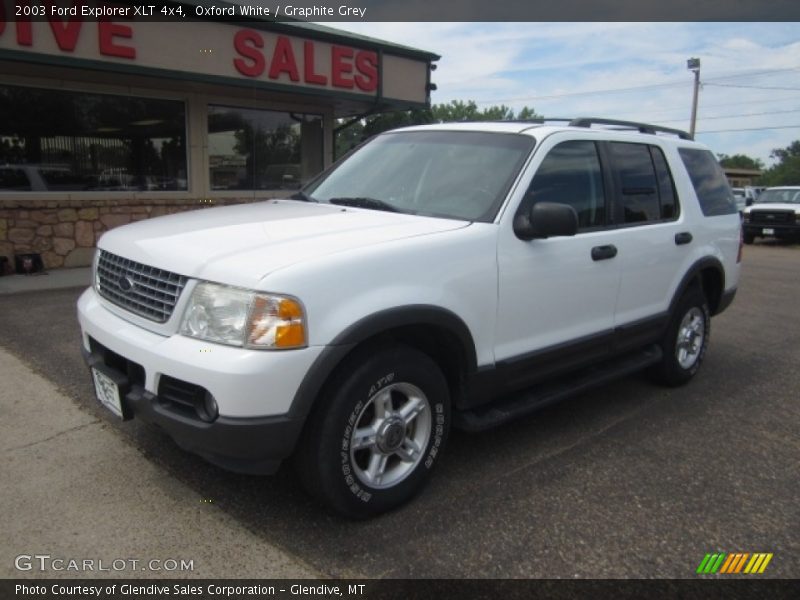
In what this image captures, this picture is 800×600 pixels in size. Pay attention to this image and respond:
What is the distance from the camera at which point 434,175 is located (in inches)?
149

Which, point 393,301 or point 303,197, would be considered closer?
point 393,301

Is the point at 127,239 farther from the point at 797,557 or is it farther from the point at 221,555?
the point at 797,557

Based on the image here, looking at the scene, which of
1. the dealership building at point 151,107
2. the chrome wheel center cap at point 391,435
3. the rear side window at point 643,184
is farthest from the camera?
the dealership building at point 151,107

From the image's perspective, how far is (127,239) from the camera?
3289 mm

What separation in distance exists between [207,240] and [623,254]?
2565 millimetres

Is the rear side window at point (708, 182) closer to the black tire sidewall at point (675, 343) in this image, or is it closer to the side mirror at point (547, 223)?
the black tire sidewall at point (675, 343)

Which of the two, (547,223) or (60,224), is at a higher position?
(547,223)

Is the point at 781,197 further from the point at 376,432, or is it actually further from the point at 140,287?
the point at 140,287

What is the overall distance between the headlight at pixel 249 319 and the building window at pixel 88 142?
332 inches

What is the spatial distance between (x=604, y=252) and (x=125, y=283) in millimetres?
2692

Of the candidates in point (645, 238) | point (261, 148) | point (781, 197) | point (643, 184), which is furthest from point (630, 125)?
point (781, 197)

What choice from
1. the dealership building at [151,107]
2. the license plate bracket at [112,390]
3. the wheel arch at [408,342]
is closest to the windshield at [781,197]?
the dealership building at [151,107]

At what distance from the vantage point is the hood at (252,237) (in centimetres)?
269

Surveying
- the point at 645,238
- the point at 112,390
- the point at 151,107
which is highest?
the point at 151,107
